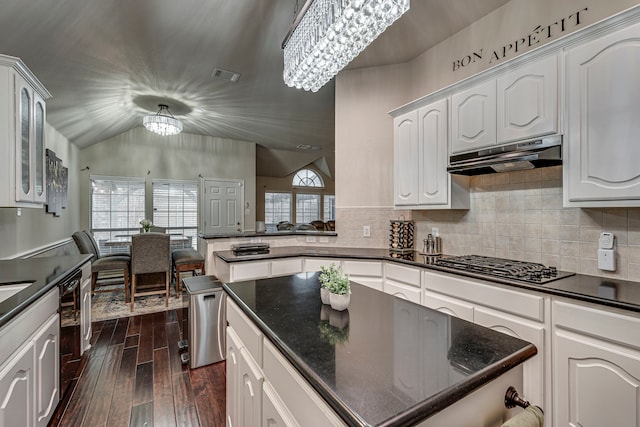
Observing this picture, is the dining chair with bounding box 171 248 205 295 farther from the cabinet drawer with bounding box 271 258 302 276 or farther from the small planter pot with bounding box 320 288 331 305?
the small planter pot with bounding box 320 288 331 305

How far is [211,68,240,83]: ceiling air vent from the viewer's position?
325 centimetres

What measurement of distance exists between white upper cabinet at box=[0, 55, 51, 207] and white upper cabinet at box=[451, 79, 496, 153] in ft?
9.89

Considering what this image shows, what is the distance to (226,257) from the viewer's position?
2660 millimetres

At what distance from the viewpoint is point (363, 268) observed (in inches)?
110

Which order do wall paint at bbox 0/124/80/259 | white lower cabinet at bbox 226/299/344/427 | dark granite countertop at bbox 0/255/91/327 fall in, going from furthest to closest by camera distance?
1. wall paint at bbox 0/124/80/259
2. dark granite countertop at bbox 0/255/91/327
3. white lower cabinet at bbox 226/299/344/427

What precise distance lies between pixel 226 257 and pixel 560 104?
2.74m

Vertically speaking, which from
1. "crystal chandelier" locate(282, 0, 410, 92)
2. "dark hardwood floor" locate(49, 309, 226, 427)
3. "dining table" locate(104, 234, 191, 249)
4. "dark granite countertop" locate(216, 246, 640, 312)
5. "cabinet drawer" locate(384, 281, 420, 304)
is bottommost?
"dark hardwood floor" locate(49, 309, 226, 427)

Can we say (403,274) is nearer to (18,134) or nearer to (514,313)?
(514,313)

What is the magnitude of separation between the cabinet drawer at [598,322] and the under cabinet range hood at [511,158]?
0.91 meters

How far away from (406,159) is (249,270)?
1.85 meters

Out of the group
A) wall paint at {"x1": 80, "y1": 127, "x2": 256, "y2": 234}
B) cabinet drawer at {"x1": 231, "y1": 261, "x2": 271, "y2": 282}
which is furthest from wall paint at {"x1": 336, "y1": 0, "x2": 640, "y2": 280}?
wall paint at {"x1": 80, "y1": 127, "x2": 256, "y2": 234}

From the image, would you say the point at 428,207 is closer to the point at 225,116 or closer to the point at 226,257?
the point at 226,257

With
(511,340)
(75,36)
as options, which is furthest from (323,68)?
(75,36)

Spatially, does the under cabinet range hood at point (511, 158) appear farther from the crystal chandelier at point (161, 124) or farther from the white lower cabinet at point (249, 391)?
the crystal chandelier at point (161, 124)
